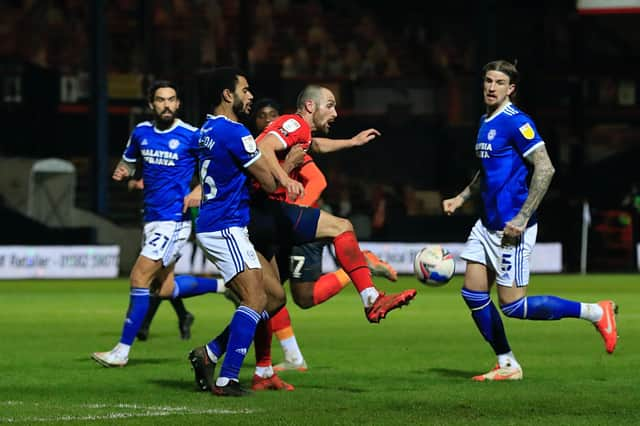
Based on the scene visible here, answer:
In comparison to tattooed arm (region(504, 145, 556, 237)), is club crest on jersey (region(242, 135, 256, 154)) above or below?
above

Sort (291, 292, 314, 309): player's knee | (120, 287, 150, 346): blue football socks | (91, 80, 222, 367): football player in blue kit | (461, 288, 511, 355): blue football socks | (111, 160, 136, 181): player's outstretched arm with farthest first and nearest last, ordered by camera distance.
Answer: (91, 80, 222, 367): football player in blue kit → (111, 160, 136, 181): player's outstretched arm → (120, 287, 150, 346): blue football socks → (291, 292, 314, 309): player's knee → (461, 288, 511, 355): blue football socks

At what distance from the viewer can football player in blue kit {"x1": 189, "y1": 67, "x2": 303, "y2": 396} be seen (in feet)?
32.6

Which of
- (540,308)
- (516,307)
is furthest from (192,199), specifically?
(540,308)

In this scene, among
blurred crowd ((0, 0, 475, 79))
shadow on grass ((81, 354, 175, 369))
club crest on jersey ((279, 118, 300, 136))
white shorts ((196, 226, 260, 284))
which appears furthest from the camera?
blurred crowd ((0, 0, 475, 79))

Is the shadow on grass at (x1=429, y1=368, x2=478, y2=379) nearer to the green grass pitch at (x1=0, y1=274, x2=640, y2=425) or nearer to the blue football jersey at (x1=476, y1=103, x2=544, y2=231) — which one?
the green grass pitch at (x1=0, y1=274, x2=640, y2=425)

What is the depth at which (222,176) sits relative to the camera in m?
10.1

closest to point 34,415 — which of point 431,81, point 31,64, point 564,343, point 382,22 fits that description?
point 564,343

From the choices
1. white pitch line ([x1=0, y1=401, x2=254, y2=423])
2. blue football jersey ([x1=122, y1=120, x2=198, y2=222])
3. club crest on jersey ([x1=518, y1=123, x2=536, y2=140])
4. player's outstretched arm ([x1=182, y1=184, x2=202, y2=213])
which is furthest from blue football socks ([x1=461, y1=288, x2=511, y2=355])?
blue football jersey ([x1=122, y1=120, x2=198, y2=222])

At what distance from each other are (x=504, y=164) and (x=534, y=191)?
40cm

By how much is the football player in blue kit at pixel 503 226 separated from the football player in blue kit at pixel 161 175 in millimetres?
3121

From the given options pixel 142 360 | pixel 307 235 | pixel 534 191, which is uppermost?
pixel 534 191

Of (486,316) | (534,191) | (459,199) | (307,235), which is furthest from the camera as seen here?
(459,199)

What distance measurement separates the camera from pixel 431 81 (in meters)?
36.2

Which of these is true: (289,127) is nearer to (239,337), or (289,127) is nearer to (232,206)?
(232,206)
